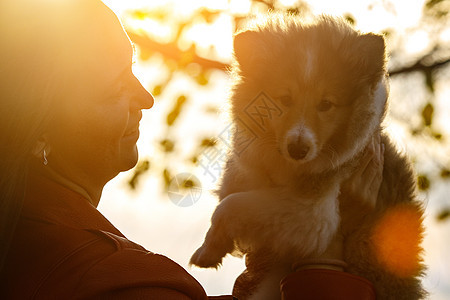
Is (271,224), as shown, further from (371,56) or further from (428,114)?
(428,114)

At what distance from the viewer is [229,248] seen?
12.0 feet

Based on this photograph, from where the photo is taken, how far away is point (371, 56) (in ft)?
12.0

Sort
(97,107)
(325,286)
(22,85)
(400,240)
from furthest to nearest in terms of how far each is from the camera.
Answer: (400,240) → (325,286) → (97,107) → (22,85)

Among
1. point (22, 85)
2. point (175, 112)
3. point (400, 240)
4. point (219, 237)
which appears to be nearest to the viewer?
point (22, 85)

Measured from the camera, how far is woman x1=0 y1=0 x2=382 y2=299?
1954 mm

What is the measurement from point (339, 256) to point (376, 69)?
4.42 ft

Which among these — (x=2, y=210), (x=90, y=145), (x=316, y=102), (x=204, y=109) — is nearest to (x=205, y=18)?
(x=204, y=109)

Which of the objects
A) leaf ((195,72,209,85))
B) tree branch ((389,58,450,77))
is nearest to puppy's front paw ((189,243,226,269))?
leaf ((195,72,209,85))

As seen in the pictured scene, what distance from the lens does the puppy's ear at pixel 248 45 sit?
12.9 feet

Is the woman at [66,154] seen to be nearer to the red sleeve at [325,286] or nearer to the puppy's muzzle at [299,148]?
the red sleeve at [325,286]

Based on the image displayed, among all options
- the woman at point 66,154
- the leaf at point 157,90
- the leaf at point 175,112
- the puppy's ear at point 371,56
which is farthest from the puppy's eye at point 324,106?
the leaf at point 157,90

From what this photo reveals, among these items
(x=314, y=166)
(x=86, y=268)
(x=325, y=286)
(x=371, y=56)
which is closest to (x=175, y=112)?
(x=314, y=166)

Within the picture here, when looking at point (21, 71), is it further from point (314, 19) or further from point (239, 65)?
point (314, 19)

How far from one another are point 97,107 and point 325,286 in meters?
1.54
